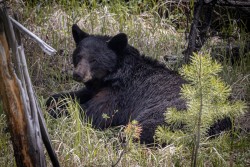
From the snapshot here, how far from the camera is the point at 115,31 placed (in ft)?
33.7

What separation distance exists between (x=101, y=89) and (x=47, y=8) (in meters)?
3.13

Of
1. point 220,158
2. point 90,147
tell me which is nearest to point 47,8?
point 90,147

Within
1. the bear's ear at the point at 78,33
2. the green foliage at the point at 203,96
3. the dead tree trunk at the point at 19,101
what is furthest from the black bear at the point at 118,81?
the dead tree trunk at the point at 19,101

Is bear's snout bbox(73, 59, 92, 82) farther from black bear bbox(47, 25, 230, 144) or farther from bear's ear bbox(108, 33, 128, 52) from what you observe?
bear's ear bbox(108, 33, 128, 52)

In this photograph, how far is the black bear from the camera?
767 cm

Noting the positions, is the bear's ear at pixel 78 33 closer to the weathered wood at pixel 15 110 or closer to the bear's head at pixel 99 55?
the bear's head at pixel 99 55

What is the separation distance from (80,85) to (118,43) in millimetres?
1272

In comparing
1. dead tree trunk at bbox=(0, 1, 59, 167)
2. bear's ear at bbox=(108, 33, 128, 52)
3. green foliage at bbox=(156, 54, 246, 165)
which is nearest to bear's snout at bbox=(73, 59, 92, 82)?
bear's ear at bbox=(108, 33, 128, 52)

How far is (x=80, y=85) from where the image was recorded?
29.9 feet

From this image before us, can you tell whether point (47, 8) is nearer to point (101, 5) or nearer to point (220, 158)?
point (101, 5)

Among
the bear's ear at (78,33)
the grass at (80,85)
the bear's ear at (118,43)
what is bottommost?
the grass at (80,85)

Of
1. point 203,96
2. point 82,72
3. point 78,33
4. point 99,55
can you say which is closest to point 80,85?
point 78,33

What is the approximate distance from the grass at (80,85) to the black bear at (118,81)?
0.37 metres

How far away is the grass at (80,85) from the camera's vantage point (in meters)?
6.01
